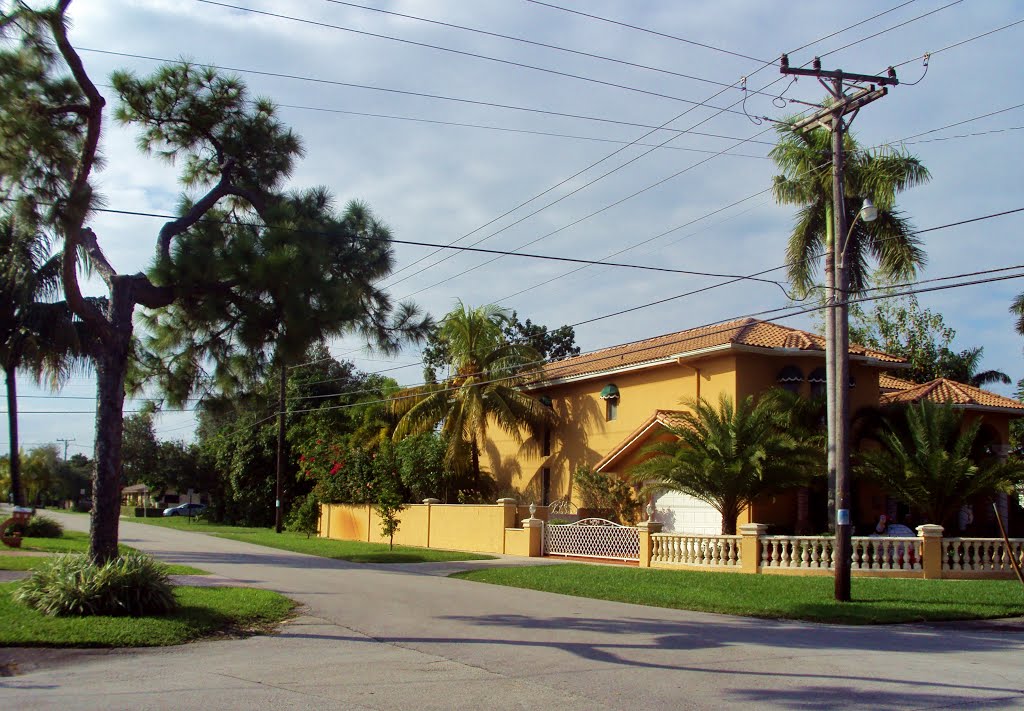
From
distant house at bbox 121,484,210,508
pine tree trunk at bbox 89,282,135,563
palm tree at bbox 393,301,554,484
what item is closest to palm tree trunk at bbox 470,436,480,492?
palm tree at bbox 393,301,554,484

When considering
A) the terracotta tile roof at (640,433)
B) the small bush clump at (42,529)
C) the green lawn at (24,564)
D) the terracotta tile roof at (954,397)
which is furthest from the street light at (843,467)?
the small bush clump at (42,529)

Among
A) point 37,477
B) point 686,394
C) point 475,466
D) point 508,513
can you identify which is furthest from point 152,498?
point 686,394

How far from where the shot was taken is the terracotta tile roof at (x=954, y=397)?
91.2ft

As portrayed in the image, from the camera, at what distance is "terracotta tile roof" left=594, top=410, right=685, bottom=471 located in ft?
84.5

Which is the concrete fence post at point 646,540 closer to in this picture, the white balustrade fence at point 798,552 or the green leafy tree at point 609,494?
the white balustrade fence at point 798,552

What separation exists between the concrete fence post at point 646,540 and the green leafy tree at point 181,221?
12.2 meters

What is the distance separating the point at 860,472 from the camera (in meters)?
23.7

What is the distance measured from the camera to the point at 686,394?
A: 27953 mm

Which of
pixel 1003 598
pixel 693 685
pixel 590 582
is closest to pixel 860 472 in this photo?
pixel 1003 598

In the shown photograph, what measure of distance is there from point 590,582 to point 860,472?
8.69 m

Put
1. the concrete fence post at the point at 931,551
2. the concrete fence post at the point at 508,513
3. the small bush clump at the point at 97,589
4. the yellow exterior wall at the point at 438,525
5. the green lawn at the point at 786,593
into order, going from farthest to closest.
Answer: the yellow exterior wall at the point at 438,525, the concrete fence post at the point at 508,513, the concrete fence post at the point at 931,551, the green lawn at the point at 786,593, the small bush clump at the point at 97,589

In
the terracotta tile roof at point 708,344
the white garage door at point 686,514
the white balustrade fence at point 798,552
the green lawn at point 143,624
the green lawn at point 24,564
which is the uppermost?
the terracotta tile roof at point 708,344

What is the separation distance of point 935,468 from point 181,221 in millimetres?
18192

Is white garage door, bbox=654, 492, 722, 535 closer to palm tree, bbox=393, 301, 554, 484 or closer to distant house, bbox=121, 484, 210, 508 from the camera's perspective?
palm tree, bbox=393, 301, 554, 484
